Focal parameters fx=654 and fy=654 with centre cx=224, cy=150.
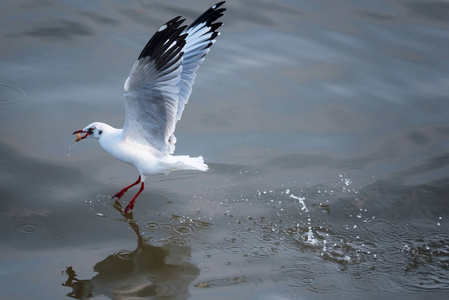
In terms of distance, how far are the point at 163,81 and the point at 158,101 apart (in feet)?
0.75

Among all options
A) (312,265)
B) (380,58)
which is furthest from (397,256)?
(380,58)

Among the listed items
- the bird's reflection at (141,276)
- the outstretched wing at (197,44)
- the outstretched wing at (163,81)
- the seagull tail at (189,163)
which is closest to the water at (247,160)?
the bird's reflection at (141,276)

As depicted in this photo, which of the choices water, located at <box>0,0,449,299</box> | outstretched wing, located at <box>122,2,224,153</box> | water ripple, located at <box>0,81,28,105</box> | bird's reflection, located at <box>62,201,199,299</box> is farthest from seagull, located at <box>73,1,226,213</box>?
water ripple, located at <box>0,81,28,105</box>

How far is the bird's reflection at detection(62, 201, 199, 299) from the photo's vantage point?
5000 mm

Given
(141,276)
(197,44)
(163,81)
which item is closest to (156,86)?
(163,81)

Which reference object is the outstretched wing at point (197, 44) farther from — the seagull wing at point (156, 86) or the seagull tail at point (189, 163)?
the seagull tail at point (189, 163)

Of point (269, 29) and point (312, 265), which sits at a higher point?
point (269, 29)

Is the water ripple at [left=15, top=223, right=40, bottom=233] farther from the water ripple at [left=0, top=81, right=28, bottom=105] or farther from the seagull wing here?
the water ripple at [left=0, top=81, right=28, bottom=105]

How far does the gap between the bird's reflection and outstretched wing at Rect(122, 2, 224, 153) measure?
108cm

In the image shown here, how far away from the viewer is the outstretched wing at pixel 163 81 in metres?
5.60

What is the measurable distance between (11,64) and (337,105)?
4.17 meters

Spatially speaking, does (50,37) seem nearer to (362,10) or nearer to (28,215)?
(28,215)

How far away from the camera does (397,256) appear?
568cm

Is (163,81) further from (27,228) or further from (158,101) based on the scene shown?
(27,228)
